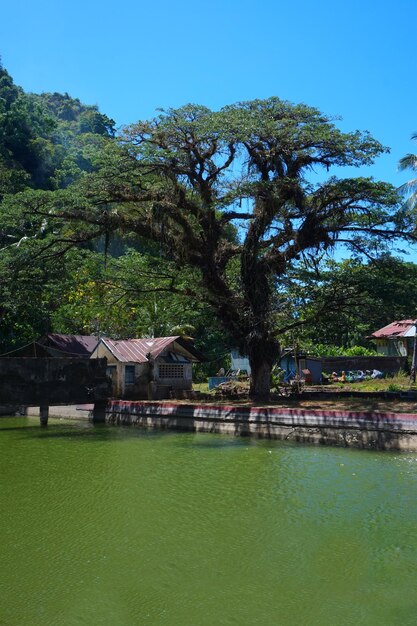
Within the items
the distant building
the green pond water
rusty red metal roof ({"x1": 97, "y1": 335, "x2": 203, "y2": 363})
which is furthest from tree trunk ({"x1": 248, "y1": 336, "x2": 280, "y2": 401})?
the green pond water

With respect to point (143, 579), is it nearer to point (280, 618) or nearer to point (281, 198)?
point (280, 618)

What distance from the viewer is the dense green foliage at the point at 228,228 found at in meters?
18.4

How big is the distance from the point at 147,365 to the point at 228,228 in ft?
21.9

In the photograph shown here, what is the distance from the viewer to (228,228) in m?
22.6

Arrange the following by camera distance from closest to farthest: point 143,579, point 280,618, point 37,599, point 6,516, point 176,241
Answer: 1. point 280,618
2. point 37,599
3. point 143,579
4. point 6,516
5. point 176,241

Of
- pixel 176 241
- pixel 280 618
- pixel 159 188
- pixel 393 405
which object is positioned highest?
pixel 159 188

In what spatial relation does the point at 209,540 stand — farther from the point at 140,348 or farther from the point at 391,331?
the point at 391,331

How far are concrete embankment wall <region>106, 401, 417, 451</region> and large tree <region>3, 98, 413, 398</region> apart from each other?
3.48 metres

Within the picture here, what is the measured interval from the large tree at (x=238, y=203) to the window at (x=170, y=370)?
14.0 feet

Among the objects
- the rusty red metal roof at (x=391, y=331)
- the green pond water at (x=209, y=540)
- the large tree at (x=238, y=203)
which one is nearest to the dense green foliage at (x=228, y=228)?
the large tree at (x=238, y=203)

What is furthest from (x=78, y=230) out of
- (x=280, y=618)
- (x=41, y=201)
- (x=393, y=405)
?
(x=280, y=618)

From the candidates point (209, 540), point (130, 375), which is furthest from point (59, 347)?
point (209, 540)

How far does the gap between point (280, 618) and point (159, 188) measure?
16.0m

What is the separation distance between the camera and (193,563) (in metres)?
6.48
